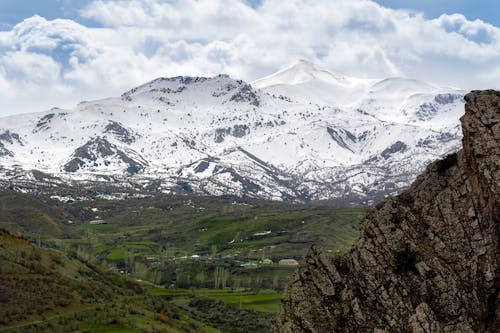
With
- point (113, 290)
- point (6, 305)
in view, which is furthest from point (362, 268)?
point (113, 290)

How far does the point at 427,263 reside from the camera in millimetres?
28672

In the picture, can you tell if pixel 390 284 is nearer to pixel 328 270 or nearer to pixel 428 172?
pixel 328 270

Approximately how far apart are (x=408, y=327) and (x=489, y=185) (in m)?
7.09

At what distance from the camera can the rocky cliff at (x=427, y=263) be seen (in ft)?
90.6

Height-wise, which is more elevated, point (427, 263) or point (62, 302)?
point (427, 263)

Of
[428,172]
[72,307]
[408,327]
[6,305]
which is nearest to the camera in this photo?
[408,327]

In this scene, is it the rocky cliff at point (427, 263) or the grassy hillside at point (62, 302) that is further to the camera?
the grassy hillside at point (62, 302)

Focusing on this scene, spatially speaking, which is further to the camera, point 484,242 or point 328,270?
point 328,270

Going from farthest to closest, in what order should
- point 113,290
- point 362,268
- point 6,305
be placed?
point 113,290 → point 6,305 → point 362,268

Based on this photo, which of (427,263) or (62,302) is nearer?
(427,263)

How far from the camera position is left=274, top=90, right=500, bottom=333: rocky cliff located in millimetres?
27625

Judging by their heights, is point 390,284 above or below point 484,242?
below

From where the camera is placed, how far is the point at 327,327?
28.8 metres

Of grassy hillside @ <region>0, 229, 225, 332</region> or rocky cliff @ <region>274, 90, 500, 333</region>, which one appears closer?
rocky cliff @ <region>274, 90, 500, 333</region>
